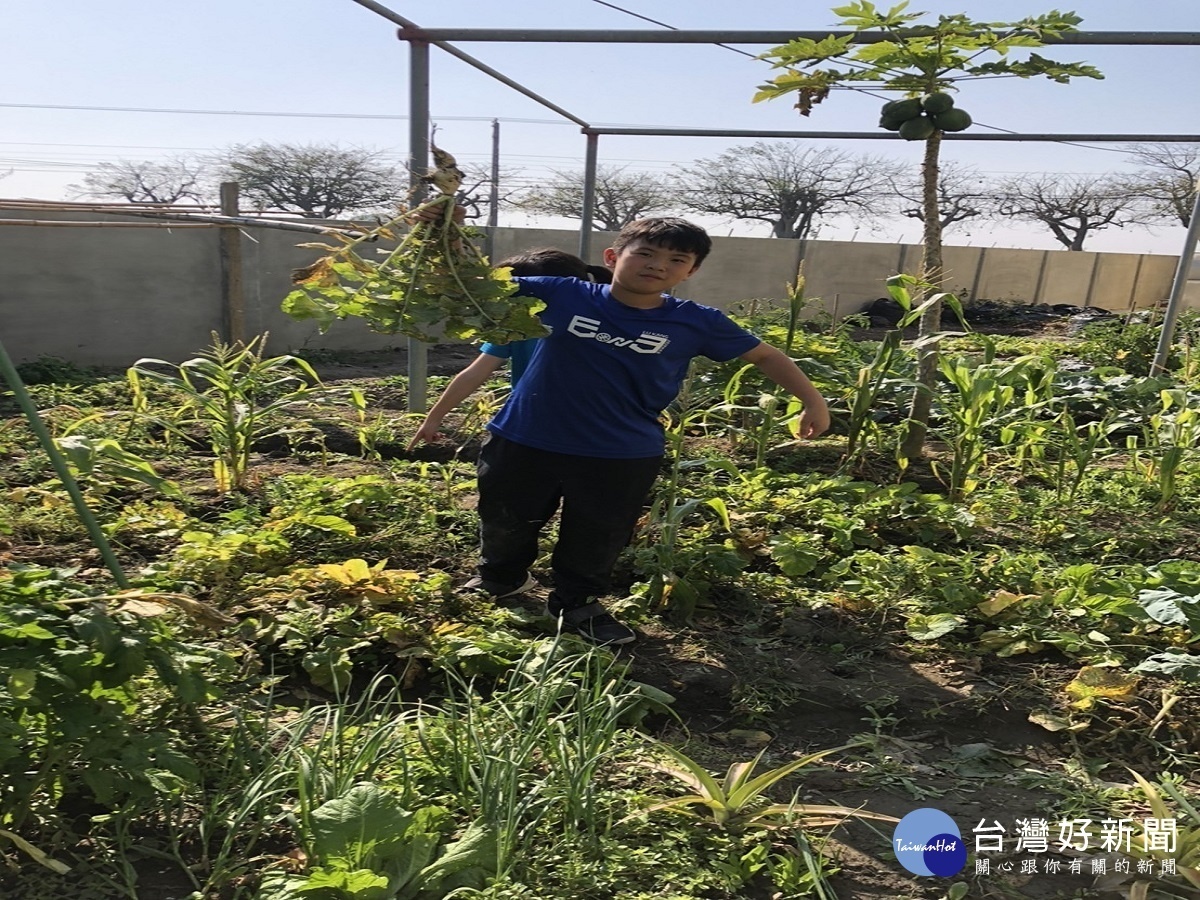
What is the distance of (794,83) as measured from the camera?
3727 millimetres

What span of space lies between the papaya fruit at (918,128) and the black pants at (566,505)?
6.96ft

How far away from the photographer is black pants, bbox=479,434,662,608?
254 centimetres

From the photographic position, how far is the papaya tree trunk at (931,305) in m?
3.85

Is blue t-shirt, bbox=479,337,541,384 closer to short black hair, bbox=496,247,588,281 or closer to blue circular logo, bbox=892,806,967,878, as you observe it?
short black hair, bbox=496,247,588,281

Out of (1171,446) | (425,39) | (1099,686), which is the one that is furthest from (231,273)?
(1099,686)

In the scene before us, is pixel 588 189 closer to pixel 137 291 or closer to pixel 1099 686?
pixel 137 291

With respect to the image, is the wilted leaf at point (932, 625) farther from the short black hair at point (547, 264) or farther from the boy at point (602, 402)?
the short black hair at point (547, 264)

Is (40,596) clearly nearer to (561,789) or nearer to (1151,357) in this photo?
(561,789)

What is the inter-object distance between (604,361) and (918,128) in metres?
2.17

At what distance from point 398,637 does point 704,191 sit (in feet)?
128

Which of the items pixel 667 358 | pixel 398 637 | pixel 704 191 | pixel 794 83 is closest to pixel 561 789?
pixel 398 637

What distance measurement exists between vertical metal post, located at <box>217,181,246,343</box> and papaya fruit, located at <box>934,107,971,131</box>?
5417 mm

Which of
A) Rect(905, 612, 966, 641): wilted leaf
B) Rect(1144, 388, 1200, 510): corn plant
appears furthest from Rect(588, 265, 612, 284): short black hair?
Rect(1144, 388, 1200, 510): corn plant

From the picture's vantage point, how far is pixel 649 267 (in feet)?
7.95
